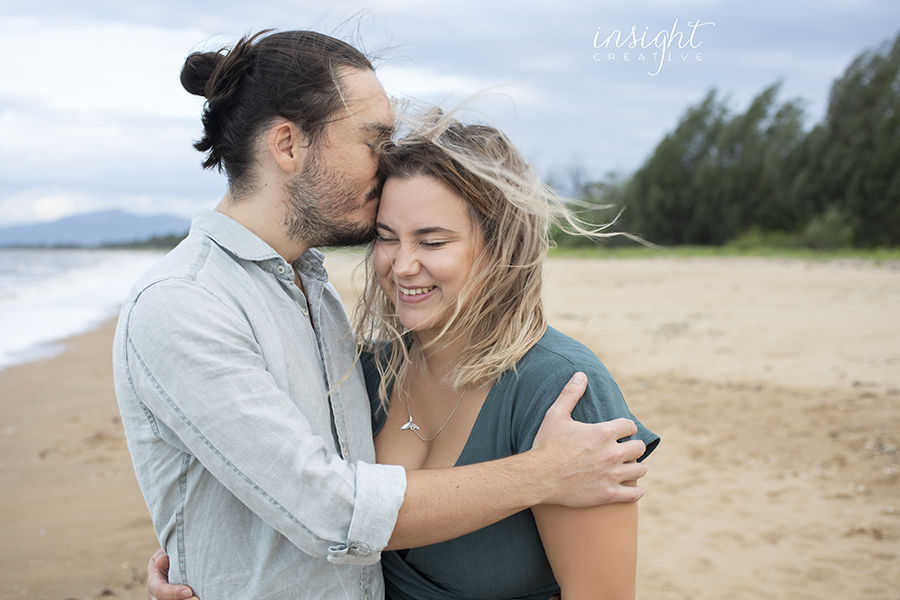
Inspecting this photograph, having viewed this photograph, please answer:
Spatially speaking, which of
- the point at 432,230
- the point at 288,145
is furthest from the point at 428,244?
the point at 288,145

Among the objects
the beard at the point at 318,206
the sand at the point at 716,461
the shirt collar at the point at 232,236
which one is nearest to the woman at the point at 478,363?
the beard at the point at 318,206

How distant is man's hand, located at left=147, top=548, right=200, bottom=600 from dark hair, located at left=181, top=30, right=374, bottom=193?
3.58 ft

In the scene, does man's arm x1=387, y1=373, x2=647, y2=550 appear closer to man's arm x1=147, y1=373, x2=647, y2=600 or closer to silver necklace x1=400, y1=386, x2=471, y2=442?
man's arm x1=147, y1=373, x2=647, y2=600

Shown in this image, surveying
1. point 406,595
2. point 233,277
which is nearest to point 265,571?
point 406,595

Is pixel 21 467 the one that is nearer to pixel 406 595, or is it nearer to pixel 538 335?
pixel 406 595

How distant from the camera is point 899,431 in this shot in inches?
215

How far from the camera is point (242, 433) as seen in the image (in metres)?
1.45

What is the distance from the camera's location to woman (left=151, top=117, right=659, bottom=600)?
5.90ft

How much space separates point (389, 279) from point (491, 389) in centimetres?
51

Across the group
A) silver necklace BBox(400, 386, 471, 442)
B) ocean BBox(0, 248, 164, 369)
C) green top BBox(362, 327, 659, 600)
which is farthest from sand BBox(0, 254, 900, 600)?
green top BBox(362, 327, 659, 600)

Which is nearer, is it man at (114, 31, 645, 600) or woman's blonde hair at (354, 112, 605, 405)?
man at (114, 31, 645, 600)

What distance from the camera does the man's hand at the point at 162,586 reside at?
→ 5.49 feet

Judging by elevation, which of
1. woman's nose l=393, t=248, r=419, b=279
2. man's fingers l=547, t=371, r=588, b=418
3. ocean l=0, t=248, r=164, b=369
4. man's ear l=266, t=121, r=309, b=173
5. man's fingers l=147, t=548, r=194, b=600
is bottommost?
ocean l=0, t=248, r=164, b=369

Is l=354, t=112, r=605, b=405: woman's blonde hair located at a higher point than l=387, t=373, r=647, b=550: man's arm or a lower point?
higher
